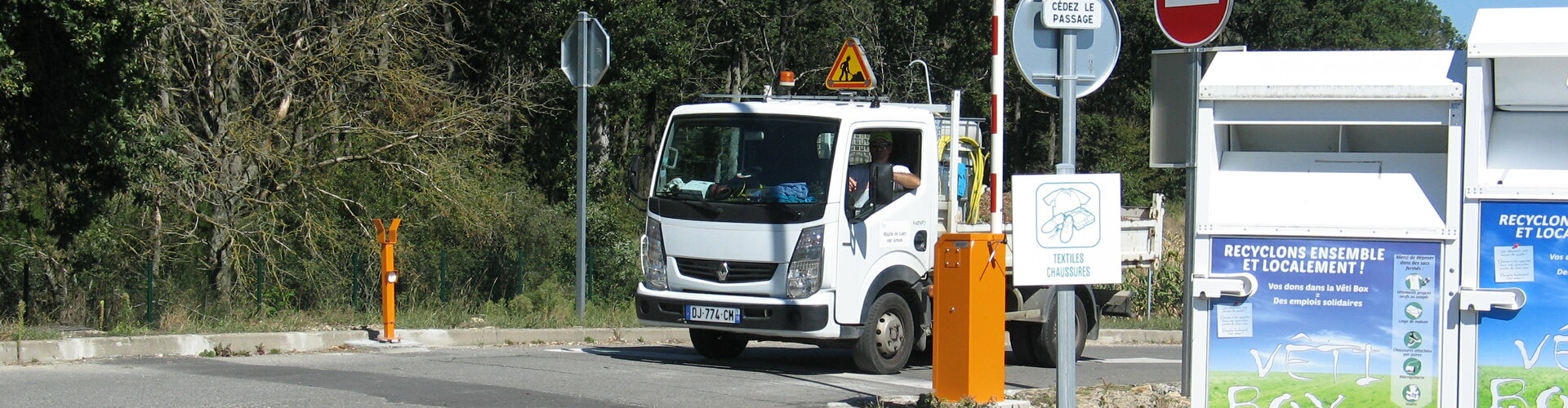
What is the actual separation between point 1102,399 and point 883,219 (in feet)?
9.85

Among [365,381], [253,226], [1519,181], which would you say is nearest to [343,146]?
[253,226]

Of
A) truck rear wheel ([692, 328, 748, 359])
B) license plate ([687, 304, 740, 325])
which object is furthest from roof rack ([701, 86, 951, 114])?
truck rear wheel ([692, 328, 748, 359])

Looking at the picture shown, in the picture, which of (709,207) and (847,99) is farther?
(847,99)

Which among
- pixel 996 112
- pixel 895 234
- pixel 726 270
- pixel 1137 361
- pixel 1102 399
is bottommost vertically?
pixel 1137 361

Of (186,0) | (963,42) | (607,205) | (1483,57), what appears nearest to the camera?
(1483,57)

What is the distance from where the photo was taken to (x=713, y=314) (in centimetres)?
1059

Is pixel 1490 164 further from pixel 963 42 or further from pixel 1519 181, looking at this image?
pixel 963 42

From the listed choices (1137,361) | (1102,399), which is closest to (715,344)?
(1137,361)

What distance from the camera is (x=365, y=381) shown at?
9.38 m

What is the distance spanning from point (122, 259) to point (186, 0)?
3108 mm

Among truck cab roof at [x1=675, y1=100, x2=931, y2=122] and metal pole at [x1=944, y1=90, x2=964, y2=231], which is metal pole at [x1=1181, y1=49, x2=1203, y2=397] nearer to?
truck cab roof at [x1=675, y1=100, x2=931, y2=122]

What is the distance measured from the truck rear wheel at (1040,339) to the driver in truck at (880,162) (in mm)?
2118

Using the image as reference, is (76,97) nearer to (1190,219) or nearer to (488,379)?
(488,379)

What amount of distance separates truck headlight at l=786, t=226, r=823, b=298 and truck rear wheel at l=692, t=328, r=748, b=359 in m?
1.56
